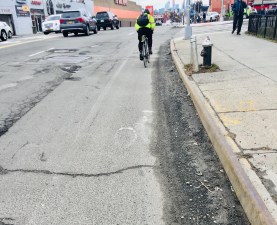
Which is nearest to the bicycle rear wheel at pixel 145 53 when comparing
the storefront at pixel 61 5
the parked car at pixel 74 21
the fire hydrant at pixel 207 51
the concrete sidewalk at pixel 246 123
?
the concrete sidewalk at pixel 246 123

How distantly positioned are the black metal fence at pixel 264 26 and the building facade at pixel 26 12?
3003cm

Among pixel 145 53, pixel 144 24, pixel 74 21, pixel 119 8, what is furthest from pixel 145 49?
pixel 119 8

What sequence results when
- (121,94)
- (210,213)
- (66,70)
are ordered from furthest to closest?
(66,70) → (121,94) → (210,213)

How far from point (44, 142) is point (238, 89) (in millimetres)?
3897

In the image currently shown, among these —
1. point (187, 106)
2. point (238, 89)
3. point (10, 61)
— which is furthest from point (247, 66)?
point (10, 61)

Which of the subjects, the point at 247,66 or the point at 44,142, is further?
the point at 247,66

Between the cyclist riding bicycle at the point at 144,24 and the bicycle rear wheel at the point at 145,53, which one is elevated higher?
the cyclist riding bicycle at the point at 144,24

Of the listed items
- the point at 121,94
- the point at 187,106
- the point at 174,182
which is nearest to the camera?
the point at 174,182

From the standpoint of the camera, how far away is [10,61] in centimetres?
1264

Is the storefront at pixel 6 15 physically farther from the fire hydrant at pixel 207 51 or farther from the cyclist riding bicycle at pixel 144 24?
the fire hydrant at pixel 207 51

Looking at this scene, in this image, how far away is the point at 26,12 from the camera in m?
42.2

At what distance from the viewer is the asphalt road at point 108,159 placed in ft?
10.2

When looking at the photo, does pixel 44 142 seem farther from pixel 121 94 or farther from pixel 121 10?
pixel 121 10

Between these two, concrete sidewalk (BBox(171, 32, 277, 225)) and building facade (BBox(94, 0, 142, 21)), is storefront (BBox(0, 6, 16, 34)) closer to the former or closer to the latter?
building facade (BBox(94, 0, 142, 21))
